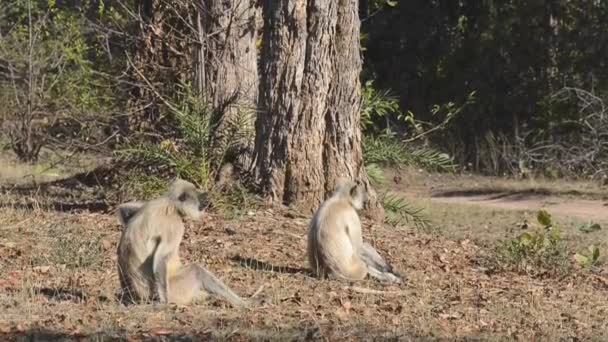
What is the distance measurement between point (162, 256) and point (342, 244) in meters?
1.99

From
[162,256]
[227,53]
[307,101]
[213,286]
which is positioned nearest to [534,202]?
[227,53]

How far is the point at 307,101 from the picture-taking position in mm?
12102

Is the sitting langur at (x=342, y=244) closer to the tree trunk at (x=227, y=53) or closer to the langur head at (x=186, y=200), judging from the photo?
the langur head at (x=186, y=200)

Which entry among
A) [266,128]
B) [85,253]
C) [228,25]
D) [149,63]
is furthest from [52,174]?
[85,253]

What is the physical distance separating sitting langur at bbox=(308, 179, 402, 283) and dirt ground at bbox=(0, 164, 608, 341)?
148 millimetres

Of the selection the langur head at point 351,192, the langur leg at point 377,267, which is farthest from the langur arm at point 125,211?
the langur leg at point 377,267

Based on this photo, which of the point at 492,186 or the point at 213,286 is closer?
the point at 213,286

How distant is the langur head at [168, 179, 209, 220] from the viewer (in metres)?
8.14

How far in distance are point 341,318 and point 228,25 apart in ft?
21.3

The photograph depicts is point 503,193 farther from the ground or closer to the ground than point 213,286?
closer to the ground

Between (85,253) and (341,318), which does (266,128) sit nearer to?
(85,253)

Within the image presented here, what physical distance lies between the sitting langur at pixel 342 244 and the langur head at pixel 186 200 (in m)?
1.44

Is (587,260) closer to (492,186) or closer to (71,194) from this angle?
(71,194)

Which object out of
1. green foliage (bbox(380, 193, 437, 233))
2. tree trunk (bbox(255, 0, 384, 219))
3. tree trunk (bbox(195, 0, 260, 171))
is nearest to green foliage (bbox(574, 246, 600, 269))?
green foliage (bbox(380, 193, 437, 233))
